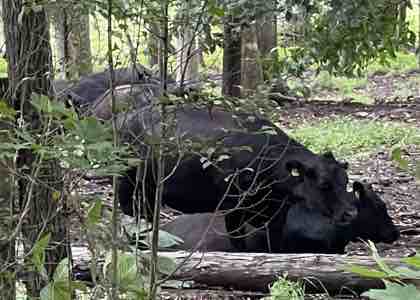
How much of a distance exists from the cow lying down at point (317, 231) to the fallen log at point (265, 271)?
137 centimetres

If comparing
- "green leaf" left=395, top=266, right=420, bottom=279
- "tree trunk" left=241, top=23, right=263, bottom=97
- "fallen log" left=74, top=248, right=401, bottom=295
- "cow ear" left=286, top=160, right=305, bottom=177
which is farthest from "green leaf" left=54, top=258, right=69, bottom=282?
"tree trunk" left=241, top=23, right=263, bottom=97

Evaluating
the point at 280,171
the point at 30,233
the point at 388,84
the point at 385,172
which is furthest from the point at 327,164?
the point at 388,84

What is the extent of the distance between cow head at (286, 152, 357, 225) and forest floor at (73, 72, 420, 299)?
12.8 inches

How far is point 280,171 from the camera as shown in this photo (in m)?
7.15

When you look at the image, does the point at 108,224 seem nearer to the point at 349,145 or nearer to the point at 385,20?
the point at 385,20

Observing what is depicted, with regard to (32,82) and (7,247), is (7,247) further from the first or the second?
(32,82)

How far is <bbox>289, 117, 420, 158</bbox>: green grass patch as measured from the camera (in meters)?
11.1

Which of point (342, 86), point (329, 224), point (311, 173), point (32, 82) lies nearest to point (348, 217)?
point (329, 224)

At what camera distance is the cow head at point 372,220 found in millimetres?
7066

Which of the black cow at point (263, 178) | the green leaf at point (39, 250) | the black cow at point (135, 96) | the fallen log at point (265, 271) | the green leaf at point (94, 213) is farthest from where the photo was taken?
the black cow at point (263, 178)

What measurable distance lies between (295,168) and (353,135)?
4.81 metres

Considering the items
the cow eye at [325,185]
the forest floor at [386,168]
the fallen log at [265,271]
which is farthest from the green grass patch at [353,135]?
the fallen log at [265,271]

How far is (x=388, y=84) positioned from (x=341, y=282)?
50.9 ft

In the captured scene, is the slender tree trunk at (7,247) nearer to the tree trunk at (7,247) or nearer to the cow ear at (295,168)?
the tree trunk at (7,247)
